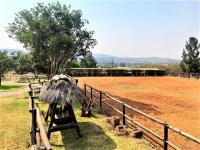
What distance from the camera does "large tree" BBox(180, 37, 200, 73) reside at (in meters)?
52.5

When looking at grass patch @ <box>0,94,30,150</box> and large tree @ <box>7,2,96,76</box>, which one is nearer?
grass patch @ <box>0,94,30,150</box>

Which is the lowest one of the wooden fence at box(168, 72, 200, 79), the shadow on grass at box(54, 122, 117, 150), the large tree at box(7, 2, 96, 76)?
the shadow on grass at box(54, 122, 117, 150)

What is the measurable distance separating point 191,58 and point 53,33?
137 ft

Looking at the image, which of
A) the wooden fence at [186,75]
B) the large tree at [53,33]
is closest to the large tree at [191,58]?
the wooden fence at [186,75]

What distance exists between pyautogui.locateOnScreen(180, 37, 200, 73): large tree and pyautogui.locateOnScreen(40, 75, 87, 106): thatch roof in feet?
155

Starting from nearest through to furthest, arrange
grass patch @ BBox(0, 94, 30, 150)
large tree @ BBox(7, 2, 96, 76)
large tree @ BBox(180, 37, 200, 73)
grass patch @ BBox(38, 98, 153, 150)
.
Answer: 1. grass patch @ BBox(38, 98, 153, 150)
2. grass patch @ BBox(0, 94, 30, 150)
3. large tree @ BBox(7, 2, 96, 76)
4. large tree @ BBox(180, 37, 200, 73)

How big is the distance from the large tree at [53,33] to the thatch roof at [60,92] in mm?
8273

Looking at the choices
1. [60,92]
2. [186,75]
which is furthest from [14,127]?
[186,75]

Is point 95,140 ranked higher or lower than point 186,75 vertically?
lower

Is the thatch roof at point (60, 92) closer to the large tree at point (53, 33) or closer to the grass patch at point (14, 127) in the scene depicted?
the grass patch at point (14, 127)

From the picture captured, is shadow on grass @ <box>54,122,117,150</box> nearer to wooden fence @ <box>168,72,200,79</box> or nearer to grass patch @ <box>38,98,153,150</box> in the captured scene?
grass patch @ <box>38,98,153,150</box>

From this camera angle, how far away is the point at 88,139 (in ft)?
28.3

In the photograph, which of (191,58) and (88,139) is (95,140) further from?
(191,58)

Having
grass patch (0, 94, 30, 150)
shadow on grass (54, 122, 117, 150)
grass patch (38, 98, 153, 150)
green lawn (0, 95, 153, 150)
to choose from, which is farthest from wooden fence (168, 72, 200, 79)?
shadow on grass (54, 122, 117, 150)
